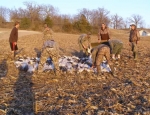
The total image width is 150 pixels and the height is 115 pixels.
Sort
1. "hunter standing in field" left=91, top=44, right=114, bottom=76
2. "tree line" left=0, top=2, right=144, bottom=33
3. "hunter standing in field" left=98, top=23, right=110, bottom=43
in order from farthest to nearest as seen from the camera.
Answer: "tree line" left=0, top=2, right=144, bottom=33 → "hunter standing in field" left=98, top=23, right=110, bottom=43 → "hunter standing in field" left=91, top=44, right=114, bottom=76

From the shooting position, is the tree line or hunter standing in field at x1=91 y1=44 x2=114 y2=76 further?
the tree line

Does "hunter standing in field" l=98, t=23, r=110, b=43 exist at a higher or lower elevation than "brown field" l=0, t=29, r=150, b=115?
higher

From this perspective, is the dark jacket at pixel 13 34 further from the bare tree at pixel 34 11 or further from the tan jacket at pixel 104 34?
the bare tree at pixel 34 11

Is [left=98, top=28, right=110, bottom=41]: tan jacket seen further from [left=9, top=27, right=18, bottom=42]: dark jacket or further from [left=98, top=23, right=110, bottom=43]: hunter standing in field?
[left=9, top=27, right=18, bottom=42]: dark jacket

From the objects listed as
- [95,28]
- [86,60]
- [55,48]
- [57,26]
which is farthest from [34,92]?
[57,26]

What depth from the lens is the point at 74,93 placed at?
21.1ft

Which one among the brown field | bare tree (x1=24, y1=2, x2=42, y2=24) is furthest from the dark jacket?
bare tree (x1=24, y1=2, x2=42, y2=24)

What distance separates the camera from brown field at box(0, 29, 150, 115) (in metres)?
5.21

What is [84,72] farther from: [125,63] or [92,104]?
[92,104]

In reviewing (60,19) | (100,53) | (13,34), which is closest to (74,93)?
(100,53)

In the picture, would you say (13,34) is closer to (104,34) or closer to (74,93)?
(104,34)

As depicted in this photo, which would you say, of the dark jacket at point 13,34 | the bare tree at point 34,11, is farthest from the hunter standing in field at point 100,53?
the bare tree at point 34,11

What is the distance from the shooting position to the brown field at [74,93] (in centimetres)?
521

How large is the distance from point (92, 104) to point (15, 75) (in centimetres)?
408
